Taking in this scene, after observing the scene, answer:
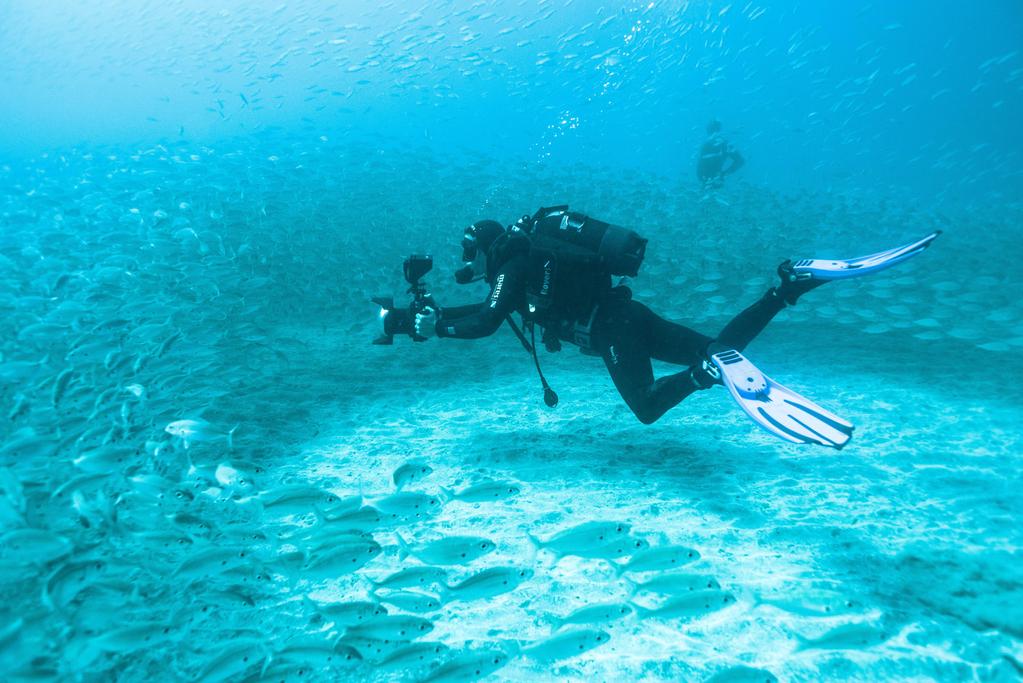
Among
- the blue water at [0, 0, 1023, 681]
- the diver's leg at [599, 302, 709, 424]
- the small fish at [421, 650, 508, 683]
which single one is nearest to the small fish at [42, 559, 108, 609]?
the blue water at [0, 0, 1023, 681]

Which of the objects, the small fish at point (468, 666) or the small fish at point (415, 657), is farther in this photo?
the small fish at point (415, 657)

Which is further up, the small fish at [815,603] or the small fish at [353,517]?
the small fish at [353,517]

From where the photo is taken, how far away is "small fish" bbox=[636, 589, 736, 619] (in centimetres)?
254

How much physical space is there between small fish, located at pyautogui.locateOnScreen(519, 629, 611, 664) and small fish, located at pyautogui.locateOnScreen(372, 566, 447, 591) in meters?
0.68

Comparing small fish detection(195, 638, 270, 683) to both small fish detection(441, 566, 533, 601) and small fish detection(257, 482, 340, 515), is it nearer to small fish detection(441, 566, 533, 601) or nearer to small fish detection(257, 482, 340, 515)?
small fish detection(257, 482, 340, 515)

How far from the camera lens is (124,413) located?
4.25 metres

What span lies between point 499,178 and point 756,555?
15.0 meters

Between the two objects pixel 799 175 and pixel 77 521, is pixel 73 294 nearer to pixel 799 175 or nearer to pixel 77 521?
pixel 77 521

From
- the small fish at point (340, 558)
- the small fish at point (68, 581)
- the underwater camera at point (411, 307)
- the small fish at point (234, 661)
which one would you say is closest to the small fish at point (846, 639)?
the small fish at point (340, 558)

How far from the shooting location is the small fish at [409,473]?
3.46 meters

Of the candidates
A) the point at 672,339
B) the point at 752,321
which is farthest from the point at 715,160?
the point at 672,339

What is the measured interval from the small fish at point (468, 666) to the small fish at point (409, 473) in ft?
3.93

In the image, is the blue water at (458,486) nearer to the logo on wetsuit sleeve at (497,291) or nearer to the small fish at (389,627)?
the small fish at (389,627)

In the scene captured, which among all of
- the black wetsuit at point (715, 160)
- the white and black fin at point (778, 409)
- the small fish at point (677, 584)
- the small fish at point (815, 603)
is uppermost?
the black wetsuit at point (715, 160)
